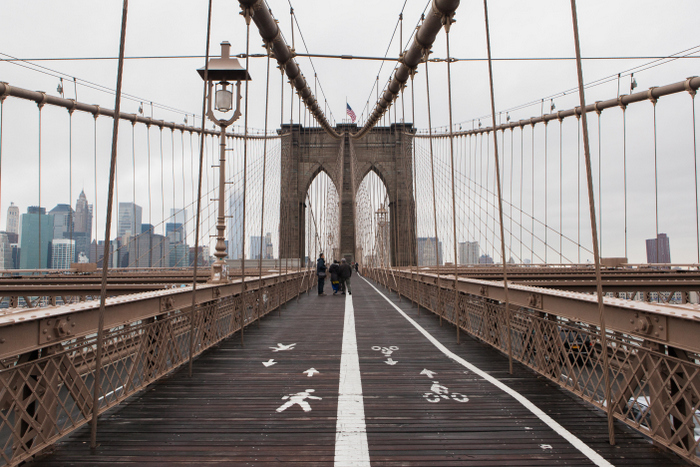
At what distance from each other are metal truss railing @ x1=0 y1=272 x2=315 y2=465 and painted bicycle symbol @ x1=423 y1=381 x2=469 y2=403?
227 centimetres

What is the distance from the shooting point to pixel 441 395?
357 cm

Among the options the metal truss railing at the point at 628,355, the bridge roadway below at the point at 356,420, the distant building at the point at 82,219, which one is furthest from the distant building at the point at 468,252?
the metal truss railing at the point at 628,355

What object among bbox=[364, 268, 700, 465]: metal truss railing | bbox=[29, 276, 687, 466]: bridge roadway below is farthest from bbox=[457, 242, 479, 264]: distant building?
bbox=[364, 268, 700, 465]: metal truss railing

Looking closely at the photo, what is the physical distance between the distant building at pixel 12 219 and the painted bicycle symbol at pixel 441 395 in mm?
17995

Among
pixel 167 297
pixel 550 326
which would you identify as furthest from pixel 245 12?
pixel 550 326

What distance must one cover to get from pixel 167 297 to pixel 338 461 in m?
2.40

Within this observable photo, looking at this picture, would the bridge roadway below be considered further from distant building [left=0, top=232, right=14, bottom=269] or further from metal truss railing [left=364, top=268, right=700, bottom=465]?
distant building [left=0, top=232, right=14, bottom=269]

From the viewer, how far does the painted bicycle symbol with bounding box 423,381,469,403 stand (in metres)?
3.47

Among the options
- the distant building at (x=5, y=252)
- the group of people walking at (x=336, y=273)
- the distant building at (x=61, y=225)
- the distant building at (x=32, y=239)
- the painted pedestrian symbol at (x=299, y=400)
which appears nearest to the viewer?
the painted pedestrian symbol at (x=299, y=400)

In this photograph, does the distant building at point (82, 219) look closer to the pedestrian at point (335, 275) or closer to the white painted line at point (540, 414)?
the pedestrian at point (335, 275)

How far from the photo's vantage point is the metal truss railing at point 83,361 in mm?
2200

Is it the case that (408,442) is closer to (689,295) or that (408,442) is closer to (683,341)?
(683,341)

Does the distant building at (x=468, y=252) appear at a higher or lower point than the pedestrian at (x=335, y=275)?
higher

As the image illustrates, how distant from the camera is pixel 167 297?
4027 mm
